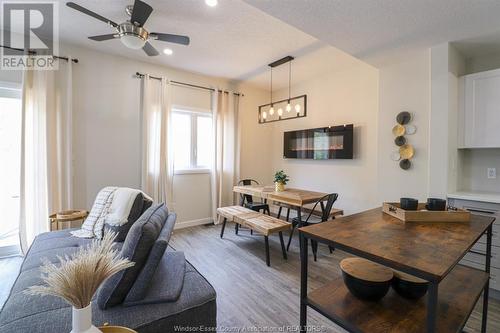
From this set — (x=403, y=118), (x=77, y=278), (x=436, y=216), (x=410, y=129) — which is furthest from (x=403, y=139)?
(x=77, y=278)

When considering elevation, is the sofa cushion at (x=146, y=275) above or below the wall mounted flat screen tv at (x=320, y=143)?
below

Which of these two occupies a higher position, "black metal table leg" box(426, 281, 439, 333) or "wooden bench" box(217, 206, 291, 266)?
"black metal table leg" box(426, 281, 439, 333)

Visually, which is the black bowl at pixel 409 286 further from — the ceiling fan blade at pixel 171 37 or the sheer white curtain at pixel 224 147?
the sheer white curtain at pixel 224 147

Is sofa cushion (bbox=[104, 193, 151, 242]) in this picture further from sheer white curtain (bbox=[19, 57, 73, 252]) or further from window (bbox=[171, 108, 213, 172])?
window (bbox=[171, 108, 213, 172])

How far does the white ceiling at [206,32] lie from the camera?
2.33 m

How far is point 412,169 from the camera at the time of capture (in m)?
2.85

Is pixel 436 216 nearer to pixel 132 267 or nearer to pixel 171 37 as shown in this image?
pixel 132 267

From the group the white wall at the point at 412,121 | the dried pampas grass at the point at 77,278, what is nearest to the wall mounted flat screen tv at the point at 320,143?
the white wall at the point at 412,121

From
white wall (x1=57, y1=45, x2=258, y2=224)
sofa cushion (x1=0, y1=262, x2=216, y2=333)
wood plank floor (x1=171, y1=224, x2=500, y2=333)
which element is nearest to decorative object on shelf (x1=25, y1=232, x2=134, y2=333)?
sofa cushion (x1=0, y1=262, x2=216, y2=333)

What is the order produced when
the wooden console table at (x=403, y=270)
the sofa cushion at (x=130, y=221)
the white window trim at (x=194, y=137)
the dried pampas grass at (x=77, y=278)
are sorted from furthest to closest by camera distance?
the white window trim at (x=194, y=137), the sofa cushion at (x=130, y=221), the wooden console table at (x=403, y=270), the dried pampas grass at (x=77, y=278)

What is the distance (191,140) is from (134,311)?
3.44m

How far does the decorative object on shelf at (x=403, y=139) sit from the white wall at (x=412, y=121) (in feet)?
0.13

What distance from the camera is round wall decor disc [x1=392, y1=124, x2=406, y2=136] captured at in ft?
9.54

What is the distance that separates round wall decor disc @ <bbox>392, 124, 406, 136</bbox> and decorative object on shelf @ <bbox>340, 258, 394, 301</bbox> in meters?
2.23
